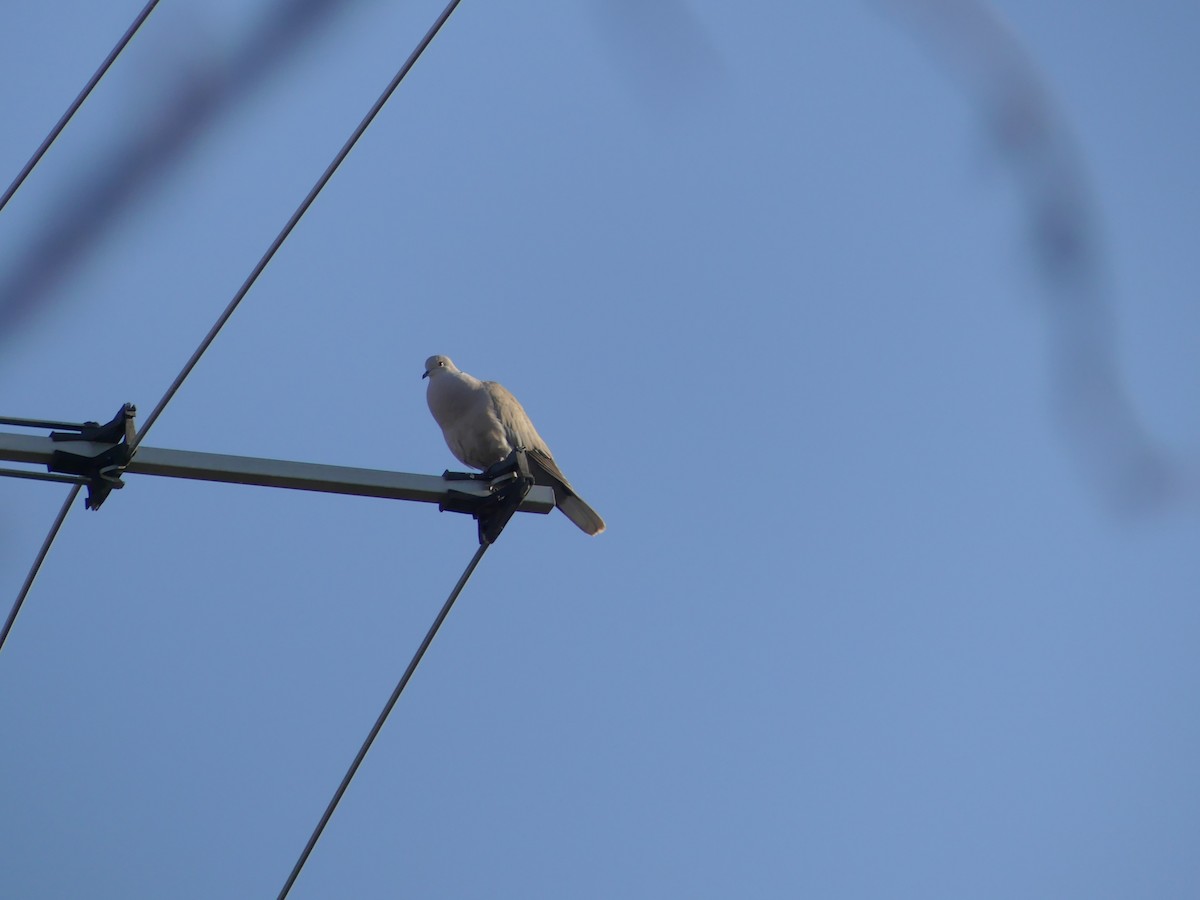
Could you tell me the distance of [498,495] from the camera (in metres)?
5.80

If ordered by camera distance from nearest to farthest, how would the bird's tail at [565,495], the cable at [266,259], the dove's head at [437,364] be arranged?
the cable at [266,259] → the bird's tail at [565,495] → the dove's head at [437,364]

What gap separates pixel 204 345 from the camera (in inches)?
213

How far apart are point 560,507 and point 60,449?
398 centimetres

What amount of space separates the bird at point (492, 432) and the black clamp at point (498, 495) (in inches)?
99.8

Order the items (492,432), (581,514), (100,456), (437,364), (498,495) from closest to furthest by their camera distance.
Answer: (100,456) < (498,495) < (492,432) < (581,514) < (437,364)

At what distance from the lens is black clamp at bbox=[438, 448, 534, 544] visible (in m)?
5.79

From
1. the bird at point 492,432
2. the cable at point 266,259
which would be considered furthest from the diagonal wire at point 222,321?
the bird at point 492,432

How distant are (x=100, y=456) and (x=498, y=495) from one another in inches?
56.8

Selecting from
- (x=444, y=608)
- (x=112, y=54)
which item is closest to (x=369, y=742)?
(x=444, y=608)

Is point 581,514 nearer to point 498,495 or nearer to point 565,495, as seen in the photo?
point 565,495

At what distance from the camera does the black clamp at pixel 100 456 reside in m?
5.16

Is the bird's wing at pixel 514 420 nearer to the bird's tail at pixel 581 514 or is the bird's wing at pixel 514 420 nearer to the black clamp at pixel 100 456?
the bird's tail at pixel 581 514

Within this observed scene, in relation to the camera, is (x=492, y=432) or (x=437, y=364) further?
(x=437, y=364)

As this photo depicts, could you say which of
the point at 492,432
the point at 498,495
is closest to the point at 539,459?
the point at 492,432
